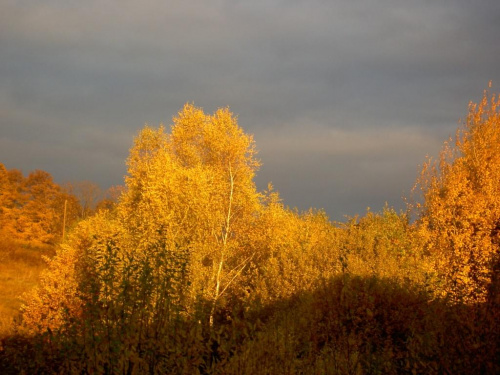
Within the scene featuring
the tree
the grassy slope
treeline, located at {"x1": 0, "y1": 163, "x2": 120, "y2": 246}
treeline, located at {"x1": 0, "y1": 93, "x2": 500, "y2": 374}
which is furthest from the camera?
treeline, located at {"x1": 0, "y1": 163, "x2": 120, "y2": 246}

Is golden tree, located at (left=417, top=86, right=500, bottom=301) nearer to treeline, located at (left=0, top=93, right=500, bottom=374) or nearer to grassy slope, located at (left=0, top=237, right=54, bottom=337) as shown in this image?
treeline, located at (left=0, top=93, right=500, bottom=374)

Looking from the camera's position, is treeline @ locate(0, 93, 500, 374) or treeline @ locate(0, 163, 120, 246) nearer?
treeline @ locate(0, 93, 500, 374)

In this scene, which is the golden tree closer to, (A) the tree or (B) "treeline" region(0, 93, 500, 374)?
(B) "treeline" region(0, 93, 500, 374)

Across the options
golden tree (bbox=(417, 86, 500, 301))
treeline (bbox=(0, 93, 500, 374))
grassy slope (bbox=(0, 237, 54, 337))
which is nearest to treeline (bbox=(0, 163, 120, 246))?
grassy slope (bbox=(0, 237, 54, 337))

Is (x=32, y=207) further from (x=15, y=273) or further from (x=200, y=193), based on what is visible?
(x=200, y=193)

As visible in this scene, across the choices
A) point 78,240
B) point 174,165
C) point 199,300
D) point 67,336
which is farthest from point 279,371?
point 78,240

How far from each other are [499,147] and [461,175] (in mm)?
3536

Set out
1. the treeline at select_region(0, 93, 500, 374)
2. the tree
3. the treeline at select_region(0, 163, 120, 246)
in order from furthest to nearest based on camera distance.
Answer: the treeline at select_region(0, 163, 120, 246) < the tree < the treeline at select_region(0, 93, 500, 374)

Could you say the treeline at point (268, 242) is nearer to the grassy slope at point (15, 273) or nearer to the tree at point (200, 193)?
the tree at point (200, 193)

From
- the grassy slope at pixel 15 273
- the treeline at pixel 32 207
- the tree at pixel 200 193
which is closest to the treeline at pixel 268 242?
the tree at pixel 200 193

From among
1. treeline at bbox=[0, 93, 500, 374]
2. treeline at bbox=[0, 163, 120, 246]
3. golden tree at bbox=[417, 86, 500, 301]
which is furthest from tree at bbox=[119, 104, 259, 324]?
treeline at bbox=[0, 163, 120, 246]

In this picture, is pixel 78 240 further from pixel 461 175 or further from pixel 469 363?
pixel 469 363

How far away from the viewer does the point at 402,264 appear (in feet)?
78.5

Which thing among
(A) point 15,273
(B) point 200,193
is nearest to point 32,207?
(A) point 15,273
